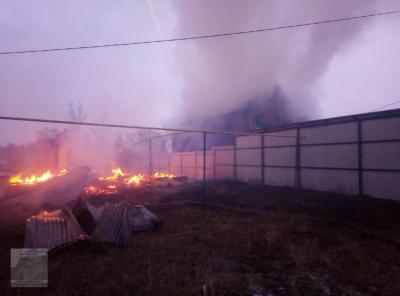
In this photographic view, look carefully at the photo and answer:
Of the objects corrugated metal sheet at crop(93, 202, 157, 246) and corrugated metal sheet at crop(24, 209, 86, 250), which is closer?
corrugated metal sheet at crop(24, 209, 86, 250)

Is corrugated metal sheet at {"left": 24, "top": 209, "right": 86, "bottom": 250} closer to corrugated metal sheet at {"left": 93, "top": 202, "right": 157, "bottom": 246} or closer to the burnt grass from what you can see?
the burnt grass

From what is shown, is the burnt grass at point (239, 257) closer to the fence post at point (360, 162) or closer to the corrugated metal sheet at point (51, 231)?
the corrugated metal sheet at point (51, 231)

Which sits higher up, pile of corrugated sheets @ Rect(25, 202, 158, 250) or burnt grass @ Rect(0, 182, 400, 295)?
pile of corrugated sheets @ Rect(25, 202, 158, 250)

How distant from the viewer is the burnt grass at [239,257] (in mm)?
4168

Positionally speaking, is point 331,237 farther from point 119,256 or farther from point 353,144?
point 353,144

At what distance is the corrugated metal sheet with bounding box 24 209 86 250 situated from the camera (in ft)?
18.1

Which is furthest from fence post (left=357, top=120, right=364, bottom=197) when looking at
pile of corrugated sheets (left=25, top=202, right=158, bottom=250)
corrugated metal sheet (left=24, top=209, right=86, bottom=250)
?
corrugated metal sheet (left=24, top=209, right=86, bottom=250)

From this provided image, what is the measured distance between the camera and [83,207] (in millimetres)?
7078
